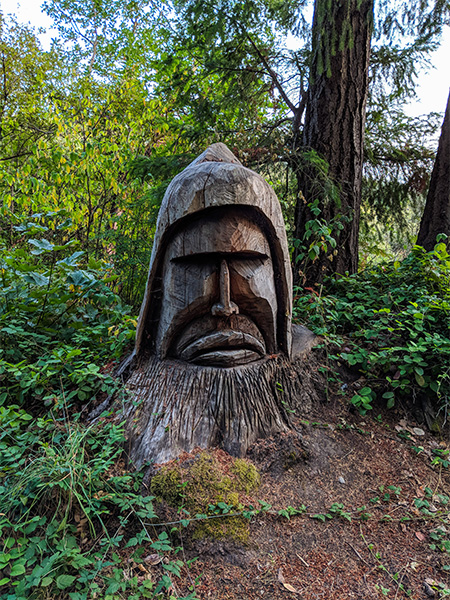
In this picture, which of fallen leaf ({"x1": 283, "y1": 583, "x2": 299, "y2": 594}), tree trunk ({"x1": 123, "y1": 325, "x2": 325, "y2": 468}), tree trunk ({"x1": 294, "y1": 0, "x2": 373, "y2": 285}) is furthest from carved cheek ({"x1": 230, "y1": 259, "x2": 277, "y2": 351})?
tree trunk ({"x1": 294, "y1": 0, "x2": 373, "y2": 285})

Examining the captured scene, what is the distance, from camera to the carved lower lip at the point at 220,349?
2.58 meters

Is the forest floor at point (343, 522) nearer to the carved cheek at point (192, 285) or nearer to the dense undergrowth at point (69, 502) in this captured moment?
the dense undergrowth at point (69, 502)

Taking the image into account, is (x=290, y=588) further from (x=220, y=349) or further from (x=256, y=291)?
(x=256, y=291)

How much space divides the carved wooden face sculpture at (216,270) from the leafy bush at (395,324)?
32.3 inches

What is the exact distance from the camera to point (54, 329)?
131 inches

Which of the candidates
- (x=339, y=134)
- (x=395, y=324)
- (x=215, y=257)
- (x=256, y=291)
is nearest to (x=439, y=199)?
(x=339, y=134)

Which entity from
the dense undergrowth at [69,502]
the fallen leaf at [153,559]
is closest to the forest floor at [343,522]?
the fallen leaf at [153,559]

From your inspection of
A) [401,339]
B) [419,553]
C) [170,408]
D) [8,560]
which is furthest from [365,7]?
[8,560]

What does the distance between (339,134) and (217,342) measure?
3285 mm

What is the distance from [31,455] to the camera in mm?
2150

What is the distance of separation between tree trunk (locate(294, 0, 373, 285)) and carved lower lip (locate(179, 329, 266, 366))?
6.29 ft

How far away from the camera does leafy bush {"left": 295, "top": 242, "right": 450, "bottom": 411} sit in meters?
2.84

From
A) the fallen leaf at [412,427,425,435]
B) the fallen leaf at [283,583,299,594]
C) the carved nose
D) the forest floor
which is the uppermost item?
the carved nose

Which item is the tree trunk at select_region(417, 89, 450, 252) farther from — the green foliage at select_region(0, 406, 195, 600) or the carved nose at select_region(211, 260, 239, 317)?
the green foliage at select_region(0, 406, 195, 600)
